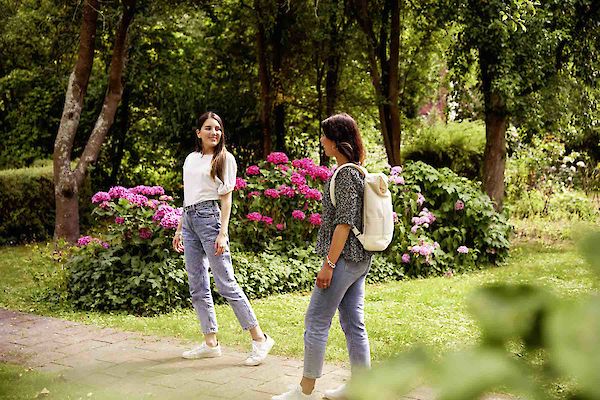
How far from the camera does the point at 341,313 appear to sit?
4.34m

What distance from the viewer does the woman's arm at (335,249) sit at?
4.02m

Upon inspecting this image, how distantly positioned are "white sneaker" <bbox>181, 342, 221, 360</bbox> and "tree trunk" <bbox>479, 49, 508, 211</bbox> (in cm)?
617

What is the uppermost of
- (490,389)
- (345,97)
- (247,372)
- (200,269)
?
(345,97)

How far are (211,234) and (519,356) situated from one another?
4858 millimetres

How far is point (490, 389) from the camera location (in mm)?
406

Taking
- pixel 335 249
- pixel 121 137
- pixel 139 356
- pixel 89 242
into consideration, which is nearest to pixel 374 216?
pixel 335 249

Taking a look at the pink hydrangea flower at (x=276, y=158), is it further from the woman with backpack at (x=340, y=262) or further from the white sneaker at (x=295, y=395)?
the white sneaker at (x=295, y=395)

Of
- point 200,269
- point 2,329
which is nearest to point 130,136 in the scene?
point 2,329

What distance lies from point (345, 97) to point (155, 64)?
11.4 ft

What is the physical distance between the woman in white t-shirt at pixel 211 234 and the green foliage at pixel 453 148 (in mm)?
9169

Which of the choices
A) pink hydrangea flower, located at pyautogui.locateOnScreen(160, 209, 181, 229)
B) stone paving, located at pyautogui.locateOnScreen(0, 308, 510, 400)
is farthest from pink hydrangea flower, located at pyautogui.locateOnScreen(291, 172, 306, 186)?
stone paving, located at pyautogui.locateOnScreen(0, 308, 510, 400)

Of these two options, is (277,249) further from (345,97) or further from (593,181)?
(593,181)

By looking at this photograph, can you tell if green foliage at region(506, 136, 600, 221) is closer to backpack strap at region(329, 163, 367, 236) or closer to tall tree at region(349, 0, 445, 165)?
tall tree at region(349, 0, 445, 165)

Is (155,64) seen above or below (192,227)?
above
